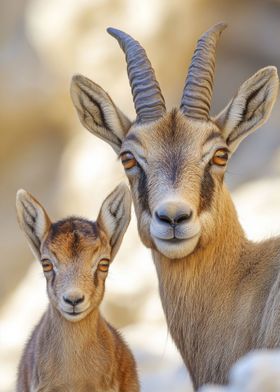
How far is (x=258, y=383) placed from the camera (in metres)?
6.45

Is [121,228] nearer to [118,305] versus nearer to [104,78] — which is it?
[118,305]

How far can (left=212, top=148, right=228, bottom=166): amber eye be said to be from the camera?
32.6 ft

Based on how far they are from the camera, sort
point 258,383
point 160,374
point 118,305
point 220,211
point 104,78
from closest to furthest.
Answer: point 258,383 < point 220,211 < point 160,374 < point 118,305 < point 104,78

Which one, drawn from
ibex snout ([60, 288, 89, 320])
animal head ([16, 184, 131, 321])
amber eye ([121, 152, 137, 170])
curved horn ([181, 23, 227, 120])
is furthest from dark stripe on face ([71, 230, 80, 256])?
curved horn ([181, 23, 227, 120])

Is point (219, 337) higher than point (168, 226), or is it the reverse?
point (168, 226)

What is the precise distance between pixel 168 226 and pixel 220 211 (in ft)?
2.50

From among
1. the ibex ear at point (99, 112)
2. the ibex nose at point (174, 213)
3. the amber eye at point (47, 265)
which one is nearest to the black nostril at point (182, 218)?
the ibex nose at point (174, 213)

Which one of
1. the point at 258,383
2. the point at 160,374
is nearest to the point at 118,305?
the point at 160,374

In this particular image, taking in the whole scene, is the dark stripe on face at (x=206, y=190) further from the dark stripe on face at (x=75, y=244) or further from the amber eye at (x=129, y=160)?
the dark stripe on face at (x=75, y=244)

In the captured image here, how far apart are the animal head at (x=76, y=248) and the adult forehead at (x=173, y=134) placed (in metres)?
0.42

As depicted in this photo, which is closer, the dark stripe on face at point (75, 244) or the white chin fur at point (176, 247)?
the white chin fur at point (176, 247)

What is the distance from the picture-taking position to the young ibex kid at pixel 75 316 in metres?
9.54

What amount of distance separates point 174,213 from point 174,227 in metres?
0.12

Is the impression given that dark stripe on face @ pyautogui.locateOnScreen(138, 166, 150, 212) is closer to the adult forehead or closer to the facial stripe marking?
the adult forehead
